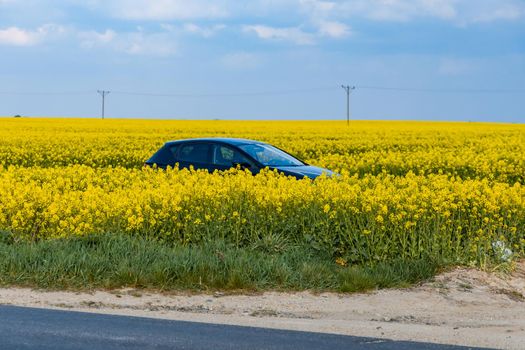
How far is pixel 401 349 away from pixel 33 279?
4836 millimetres

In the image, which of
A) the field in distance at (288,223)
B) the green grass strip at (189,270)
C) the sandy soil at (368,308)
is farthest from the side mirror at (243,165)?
the sandy soil at (368,308)

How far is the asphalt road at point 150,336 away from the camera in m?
6.44

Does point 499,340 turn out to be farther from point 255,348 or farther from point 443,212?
point 443,212

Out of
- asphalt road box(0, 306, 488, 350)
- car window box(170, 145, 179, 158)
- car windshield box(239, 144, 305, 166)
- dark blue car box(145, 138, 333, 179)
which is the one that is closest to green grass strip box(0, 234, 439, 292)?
asphalt road box(0, 306, 488, 350)

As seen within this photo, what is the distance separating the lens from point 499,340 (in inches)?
270

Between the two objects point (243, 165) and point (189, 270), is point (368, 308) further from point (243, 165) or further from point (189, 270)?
point (243, 165)

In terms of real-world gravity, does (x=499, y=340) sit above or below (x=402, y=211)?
below

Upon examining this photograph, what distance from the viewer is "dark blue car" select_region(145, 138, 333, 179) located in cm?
1625

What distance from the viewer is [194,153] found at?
1725 cm

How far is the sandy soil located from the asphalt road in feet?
1.15

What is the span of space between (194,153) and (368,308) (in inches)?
369

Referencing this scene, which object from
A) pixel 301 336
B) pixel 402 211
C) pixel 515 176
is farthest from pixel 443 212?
pixel 515 176

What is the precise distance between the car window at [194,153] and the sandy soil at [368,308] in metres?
8.25

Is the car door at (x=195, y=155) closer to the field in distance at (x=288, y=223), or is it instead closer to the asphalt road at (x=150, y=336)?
the field in distance at (x=288, y=223)
